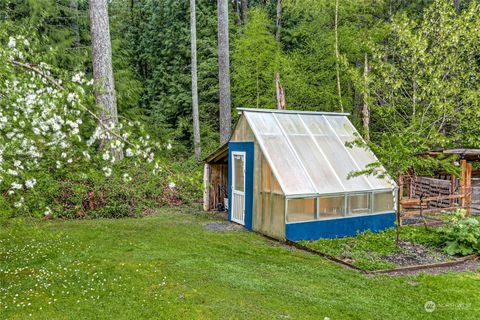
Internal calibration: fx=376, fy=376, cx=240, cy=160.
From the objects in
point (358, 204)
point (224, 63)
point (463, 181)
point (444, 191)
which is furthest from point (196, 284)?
point (224, 63)

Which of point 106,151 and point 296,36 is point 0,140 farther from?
point 296,36

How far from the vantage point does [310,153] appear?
8.73m

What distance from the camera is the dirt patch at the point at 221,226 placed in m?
8.91

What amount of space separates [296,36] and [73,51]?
10363 millimetres

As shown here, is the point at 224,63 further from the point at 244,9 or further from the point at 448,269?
the point at 448,269

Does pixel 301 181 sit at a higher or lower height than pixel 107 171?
lower

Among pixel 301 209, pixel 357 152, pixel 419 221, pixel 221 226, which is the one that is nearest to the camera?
pixel 301 209

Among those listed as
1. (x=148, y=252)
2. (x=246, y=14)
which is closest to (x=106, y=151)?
(x=148, y=252)

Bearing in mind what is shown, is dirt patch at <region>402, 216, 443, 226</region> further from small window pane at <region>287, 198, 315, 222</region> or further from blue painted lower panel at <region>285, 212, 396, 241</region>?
small window pane at <region>287, 198, 315, 222</region>

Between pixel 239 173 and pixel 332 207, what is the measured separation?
8.78 feet

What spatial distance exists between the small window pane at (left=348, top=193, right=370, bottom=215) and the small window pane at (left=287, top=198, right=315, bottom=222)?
1015 millimetres

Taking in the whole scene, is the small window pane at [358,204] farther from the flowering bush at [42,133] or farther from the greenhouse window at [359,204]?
the flowering bush at [42,133]

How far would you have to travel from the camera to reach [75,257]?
6.40m

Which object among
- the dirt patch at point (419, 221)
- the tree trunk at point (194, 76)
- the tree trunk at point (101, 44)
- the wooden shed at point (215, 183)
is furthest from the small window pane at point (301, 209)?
the tree trunk at point (194, 76)
